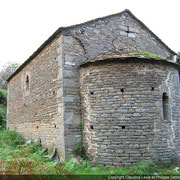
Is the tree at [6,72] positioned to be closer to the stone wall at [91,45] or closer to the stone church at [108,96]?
the stone church at [108,96]

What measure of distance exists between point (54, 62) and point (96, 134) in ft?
10.8

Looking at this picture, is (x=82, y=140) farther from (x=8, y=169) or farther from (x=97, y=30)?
(x=97, y=30)

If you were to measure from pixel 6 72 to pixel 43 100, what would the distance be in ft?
79.4

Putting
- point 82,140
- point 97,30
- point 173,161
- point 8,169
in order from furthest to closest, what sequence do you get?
point 97,30
point 82,140
point 173,161
point 8,169

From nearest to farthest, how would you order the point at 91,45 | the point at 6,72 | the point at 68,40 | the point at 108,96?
the point at 108,96 < the point at 68,40 < the point at 91,45 < the point at 6,72

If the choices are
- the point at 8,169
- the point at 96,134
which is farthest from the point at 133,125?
the point at 8,169

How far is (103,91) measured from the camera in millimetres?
6621

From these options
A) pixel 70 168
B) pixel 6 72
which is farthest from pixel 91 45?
pixel 6 72

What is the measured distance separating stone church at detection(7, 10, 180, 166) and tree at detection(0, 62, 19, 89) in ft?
77.1

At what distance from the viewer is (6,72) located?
3022 cm

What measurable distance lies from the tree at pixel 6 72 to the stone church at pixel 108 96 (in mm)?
23510

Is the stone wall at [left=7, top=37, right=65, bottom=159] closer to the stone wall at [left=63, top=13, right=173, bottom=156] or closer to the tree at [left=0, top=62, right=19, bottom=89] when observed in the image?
the stone wall at [left=63, top=13, right=173, bottom=156]

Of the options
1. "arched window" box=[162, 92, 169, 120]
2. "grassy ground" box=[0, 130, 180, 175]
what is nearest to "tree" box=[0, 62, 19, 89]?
"grassy ground" box=[0, 130, 180, 175]

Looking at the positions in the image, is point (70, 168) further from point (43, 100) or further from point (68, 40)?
point (68, 40)
